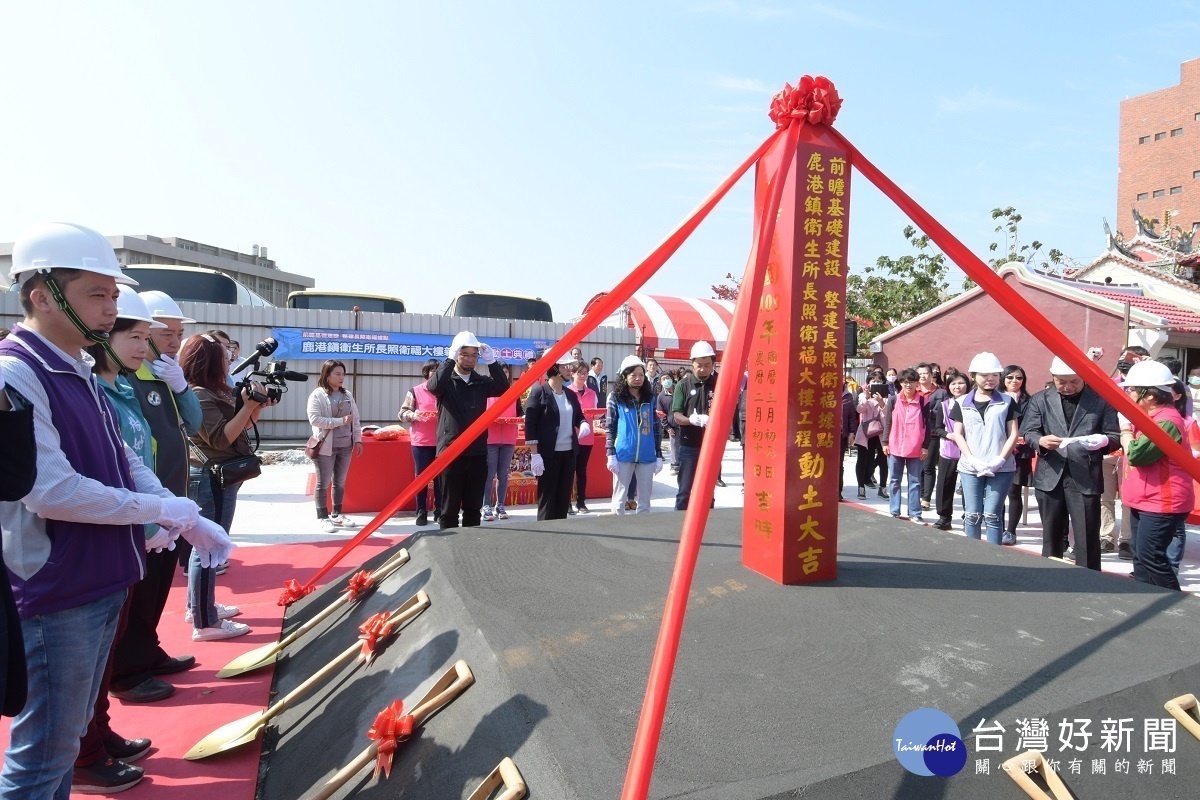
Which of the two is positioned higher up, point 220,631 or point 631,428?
point 631,428

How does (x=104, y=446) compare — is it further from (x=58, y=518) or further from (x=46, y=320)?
(x=46, y=320)

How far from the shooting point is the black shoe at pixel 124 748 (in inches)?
92.4

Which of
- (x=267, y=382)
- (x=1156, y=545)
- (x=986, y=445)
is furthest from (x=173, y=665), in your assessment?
(x=986, y=445)

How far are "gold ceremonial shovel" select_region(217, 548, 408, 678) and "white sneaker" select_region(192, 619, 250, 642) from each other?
0.33m

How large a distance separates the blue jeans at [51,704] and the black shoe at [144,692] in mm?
1280

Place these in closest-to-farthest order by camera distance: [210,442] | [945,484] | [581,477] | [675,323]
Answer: [210,442] < [945,484] < [581,477] < [675,323]

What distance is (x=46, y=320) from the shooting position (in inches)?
65.4

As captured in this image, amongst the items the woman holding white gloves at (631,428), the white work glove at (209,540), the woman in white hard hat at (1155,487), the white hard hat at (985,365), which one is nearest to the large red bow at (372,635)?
the white work glove at (209,540)

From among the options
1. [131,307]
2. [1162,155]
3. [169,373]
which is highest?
[1162,155]

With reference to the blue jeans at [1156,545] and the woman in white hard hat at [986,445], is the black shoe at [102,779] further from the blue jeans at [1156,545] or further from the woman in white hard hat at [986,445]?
the woman in white hard hat at [986,445]

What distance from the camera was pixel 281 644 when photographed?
3109 mm

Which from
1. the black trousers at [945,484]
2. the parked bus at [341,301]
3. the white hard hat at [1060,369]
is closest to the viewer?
the white hard hat at [1060,369]

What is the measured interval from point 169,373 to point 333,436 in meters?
2.97

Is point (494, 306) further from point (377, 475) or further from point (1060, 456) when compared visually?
point (1060, 456)
